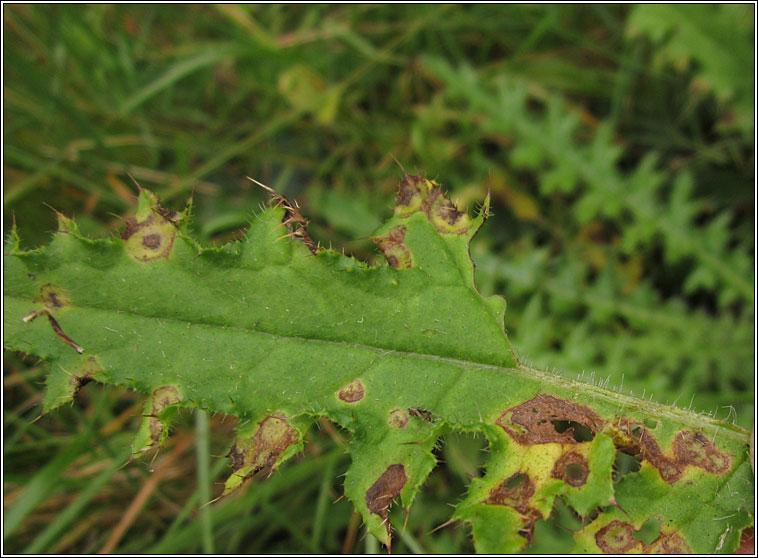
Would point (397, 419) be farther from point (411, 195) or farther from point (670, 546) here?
point (670, 546)

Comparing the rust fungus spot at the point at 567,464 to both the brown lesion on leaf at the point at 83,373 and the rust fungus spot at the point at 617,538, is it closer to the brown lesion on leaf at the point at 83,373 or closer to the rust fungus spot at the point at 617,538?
the rust fungus spot at the point at 617,538

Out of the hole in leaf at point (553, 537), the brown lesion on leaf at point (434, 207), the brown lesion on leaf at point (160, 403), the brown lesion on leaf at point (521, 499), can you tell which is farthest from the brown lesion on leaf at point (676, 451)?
the brown lesion on leaf at point (160, 403)

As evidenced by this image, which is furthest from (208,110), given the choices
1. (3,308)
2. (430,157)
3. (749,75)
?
(749,75)

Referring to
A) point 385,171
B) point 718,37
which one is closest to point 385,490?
point 385,171

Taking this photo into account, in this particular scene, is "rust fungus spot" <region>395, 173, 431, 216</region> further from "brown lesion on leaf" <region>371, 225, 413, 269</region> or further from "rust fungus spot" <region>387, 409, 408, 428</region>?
"rust fungus spot" <region>387, 409, 408, 428</region>

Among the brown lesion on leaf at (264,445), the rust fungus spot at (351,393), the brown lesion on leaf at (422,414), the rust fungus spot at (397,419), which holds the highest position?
the rust fungus spot at (351,393)

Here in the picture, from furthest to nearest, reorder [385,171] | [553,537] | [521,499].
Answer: [385,171] < [553,537] < [521,499]

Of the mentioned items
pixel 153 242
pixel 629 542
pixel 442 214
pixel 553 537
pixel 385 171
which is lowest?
pixel 553 537
